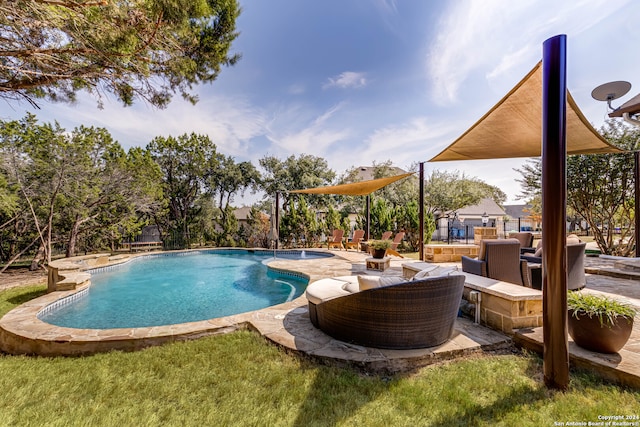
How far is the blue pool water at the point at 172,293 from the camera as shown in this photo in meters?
5.25

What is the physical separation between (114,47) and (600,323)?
6105 millimetres

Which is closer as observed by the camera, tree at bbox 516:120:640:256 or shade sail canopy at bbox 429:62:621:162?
shade sail canopy at bbox 429:62:621:162

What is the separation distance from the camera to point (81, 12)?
3.33m

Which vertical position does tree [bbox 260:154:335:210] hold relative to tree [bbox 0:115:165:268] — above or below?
above

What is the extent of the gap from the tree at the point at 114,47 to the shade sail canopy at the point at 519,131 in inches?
169

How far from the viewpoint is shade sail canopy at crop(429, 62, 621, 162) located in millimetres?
3787

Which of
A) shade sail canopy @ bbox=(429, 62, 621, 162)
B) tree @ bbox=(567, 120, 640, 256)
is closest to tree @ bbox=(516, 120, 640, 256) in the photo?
tree @ bbox=(567, 120, 640, 256)

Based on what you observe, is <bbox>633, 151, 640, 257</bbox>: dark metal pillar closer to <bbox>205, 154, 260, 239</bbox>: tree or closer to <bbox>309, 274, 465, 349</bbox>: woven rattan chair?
<bbox>309, 274, 465, 349</bbox>: woven rattan chair

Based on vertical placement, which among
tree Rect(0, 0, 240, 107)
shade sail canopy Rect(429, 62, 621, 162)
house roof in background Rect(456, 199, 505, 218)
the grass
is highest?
tree Rect(0, 0, 240, 107)

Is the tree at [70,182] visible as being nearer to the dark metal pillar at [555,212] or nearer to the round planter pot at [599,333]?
the dark metal pillar at [555,212]

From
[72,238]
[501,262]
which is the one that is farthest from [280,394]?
[72,238]

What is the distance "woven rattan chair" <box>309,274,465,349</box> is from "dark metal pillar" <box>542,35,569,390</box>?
0.84 meters

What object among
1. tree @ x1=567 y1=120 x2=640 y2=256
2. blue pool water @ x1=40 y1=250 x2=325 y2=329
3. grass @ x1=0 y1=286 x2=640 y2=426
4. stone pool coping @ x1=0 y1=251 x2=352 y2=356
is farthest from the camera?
tree @ x1=567 y1=120 x2=640 y2=256

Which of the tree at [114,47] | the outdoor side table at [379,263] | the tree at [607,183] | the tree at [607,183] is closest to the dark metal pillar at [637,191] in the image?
the tree at [607,183]
